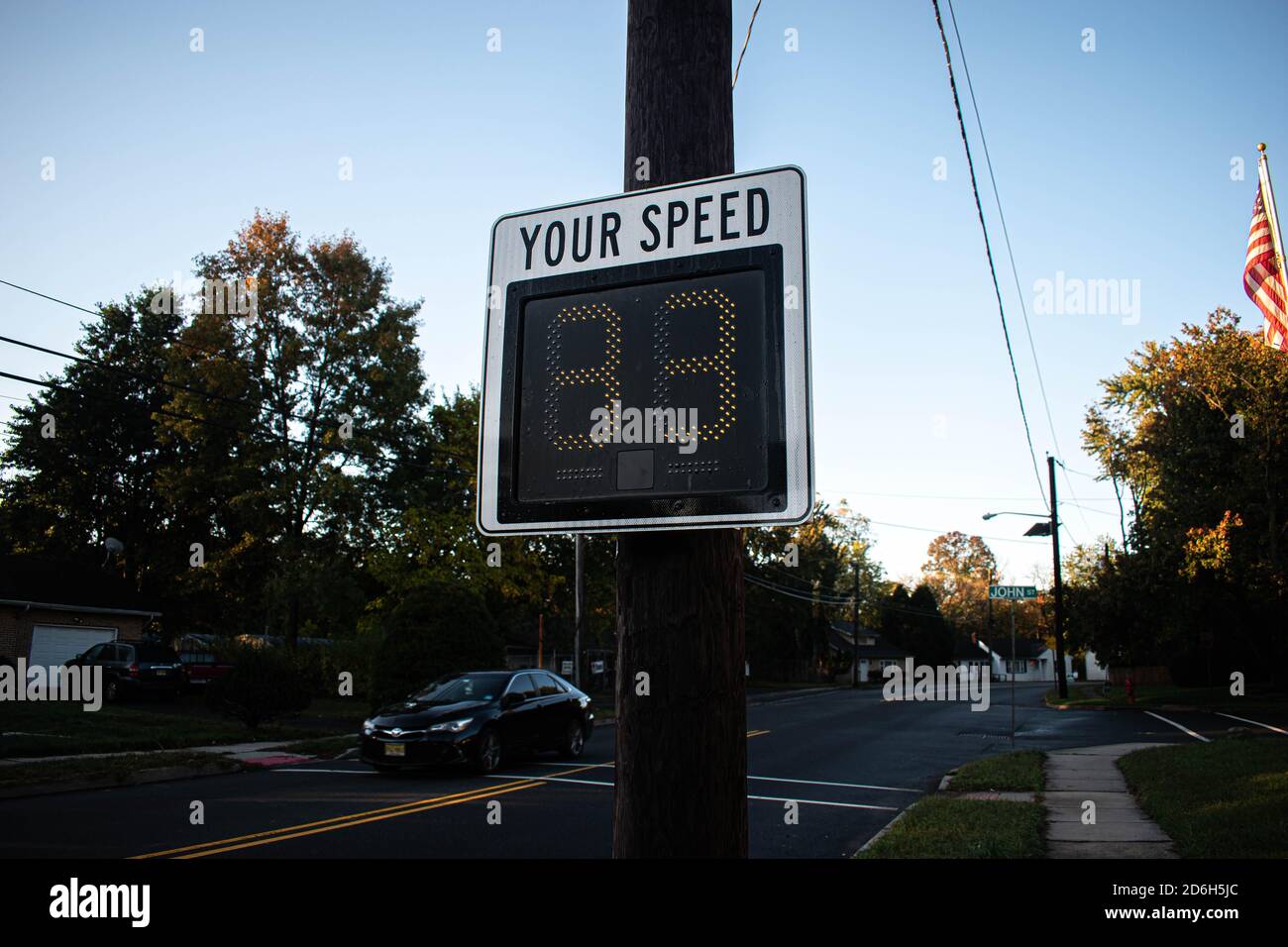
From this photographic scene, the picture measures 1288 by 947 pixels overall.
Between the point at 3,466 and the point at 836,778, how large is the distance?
4251cm

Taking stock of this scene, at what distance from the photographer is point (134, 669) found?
28.1 meters

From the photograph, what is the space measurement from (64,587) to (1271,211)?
35.2 metres

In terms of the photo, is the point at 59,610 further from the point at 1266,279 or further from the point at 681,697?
the point at 681,697

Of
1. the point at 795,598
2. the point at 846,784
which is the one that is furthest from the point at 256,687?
the point at 795,598

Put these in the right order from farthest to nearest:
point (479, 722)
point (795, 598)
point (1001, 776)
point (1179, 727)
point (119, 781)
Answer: point (795, 598) < point (1179, 727) < point (479, 722) < point (1001, 776) < point (119, 781)

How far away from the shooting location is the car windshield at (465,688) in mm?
14930

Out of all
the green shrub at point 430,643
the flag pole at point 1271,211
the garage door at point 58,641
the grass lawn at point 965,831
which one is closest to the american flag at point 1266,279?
the flag pole at point 1271,211

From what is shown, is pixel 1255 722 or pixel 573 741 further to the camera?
pixel 1255 722

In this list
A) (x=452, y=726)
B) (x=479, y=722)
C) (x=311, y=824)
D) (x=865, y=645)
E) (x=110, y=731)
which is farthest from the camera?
(x=865, y=645)

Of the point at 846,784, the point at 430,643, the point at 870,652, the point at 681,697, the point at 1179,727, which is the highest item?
the point at 681,697

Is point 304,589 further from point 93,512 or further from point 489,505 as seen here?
point 489,505

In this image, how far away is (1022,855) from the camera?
738 cm

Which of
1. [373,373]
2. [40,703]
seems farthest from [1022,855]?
[373,373]

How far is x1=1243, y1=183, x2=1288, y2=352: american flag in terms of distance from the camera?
39.5 feet
